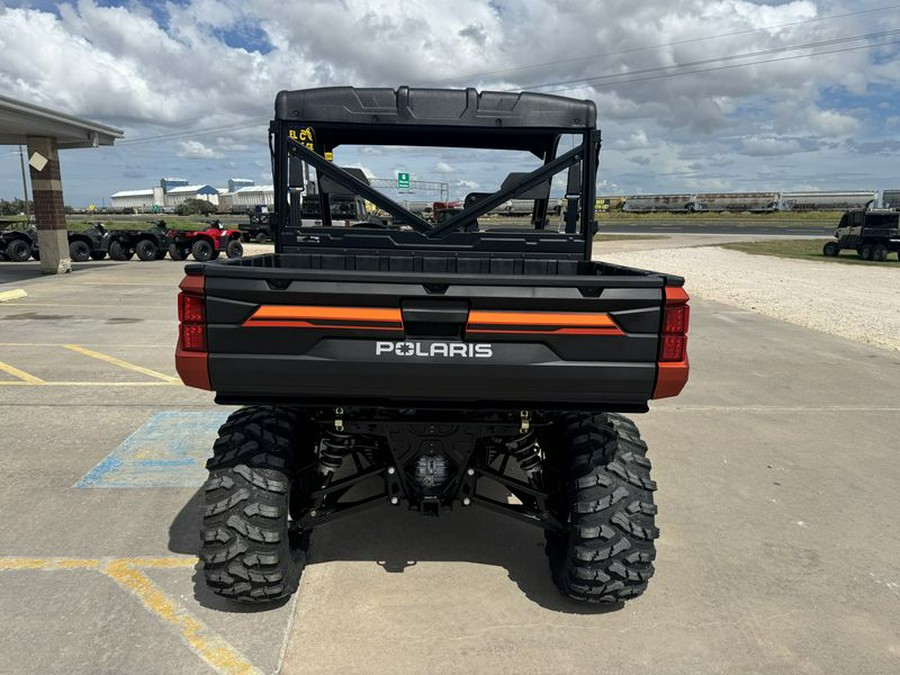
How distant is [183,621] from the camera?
2842mm

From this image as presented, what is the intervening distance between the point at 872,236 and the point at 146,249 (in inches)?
1097

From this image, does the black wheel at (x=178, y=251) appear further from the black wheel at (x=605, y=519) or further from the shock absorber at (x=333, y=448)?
the black wheel at (x=605, y=519)

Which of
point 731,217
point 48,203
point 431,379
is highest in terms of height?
point 731,217

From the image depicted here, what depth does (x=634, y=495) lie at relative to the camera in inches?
113

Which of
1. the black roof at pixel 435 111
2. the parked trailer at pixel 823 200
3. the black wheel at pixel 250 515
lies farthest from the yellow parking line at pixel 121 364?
the parked trailer at pixel 823 200

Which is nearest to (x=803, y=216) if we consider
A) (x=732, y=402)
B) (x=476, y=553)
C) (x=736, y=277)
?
(x=736, y=277)

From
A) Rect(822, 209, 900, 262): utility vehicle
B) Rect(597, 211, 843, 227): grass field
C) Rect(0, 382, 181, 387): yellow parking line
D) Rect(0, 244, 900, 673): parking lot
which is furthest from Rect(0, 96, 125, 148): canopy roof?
Rect(597, 211, 843, 227): grass field

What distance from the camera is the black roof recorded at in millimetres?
3568

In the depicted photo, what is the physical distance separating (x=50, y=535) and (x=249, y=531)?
1.57 metres

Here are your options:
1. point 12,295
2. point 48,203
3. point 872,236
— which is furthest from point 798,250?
point 12,295

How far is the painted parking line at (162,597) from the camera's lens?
2.60 metres

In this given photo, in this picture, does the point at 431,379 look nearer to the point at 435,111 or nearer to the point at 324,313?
the point at 324,313

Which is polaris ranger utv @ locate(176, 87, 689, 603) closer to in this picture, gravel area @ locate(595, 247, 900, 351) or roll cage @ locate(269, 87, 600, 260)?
roll cage @ locate(269, 87, 600, 260)

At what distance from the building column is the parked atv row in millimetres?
3935
